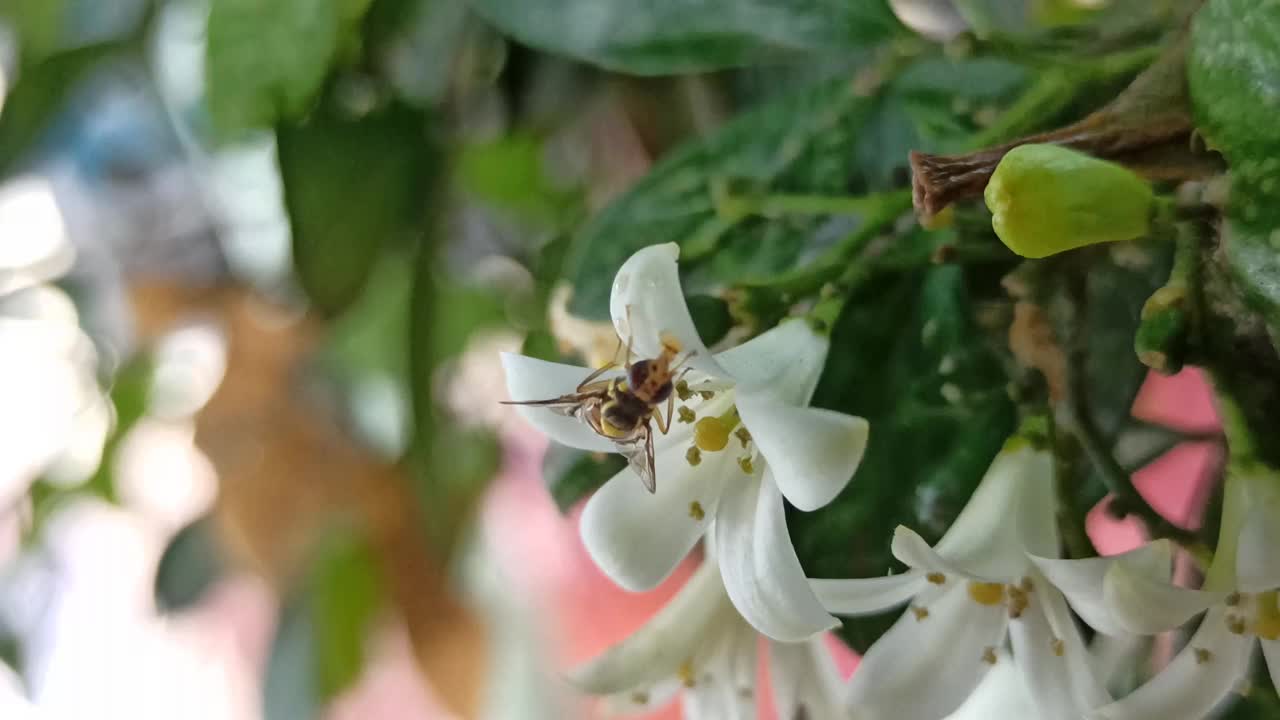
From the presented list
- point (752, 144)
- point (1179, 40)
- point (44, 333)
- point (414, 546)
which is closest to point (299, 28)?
point (752, 144)

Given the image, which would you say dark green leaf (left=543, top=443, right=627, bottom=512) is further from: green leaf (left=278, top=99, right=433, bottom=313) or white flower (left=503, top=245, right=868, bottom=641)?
green leaf (left=278, top=99, right=433, bottom=313)

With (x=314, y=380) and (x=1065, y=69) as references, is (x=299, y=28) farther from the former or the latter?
(x=314, y=380)

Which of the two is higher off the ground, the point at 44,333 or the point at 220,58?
the point at 220,58

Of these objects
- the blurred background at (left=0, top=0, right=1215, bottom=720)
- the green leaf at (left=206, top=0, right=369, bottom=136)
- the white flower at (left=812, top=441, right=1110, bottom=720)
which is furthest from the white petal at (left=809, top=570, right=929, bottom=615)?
the green leaf at (left=206, top=0, right=369, bottom=136)

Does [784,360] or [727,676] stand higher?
[784,360]

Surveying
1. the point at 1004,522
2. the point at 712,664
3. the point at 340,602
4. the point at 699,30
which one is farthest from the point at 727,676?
the point at 340,602

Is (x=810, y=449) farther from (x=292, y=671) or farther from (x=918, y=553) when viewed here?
(x=292, y=671)
